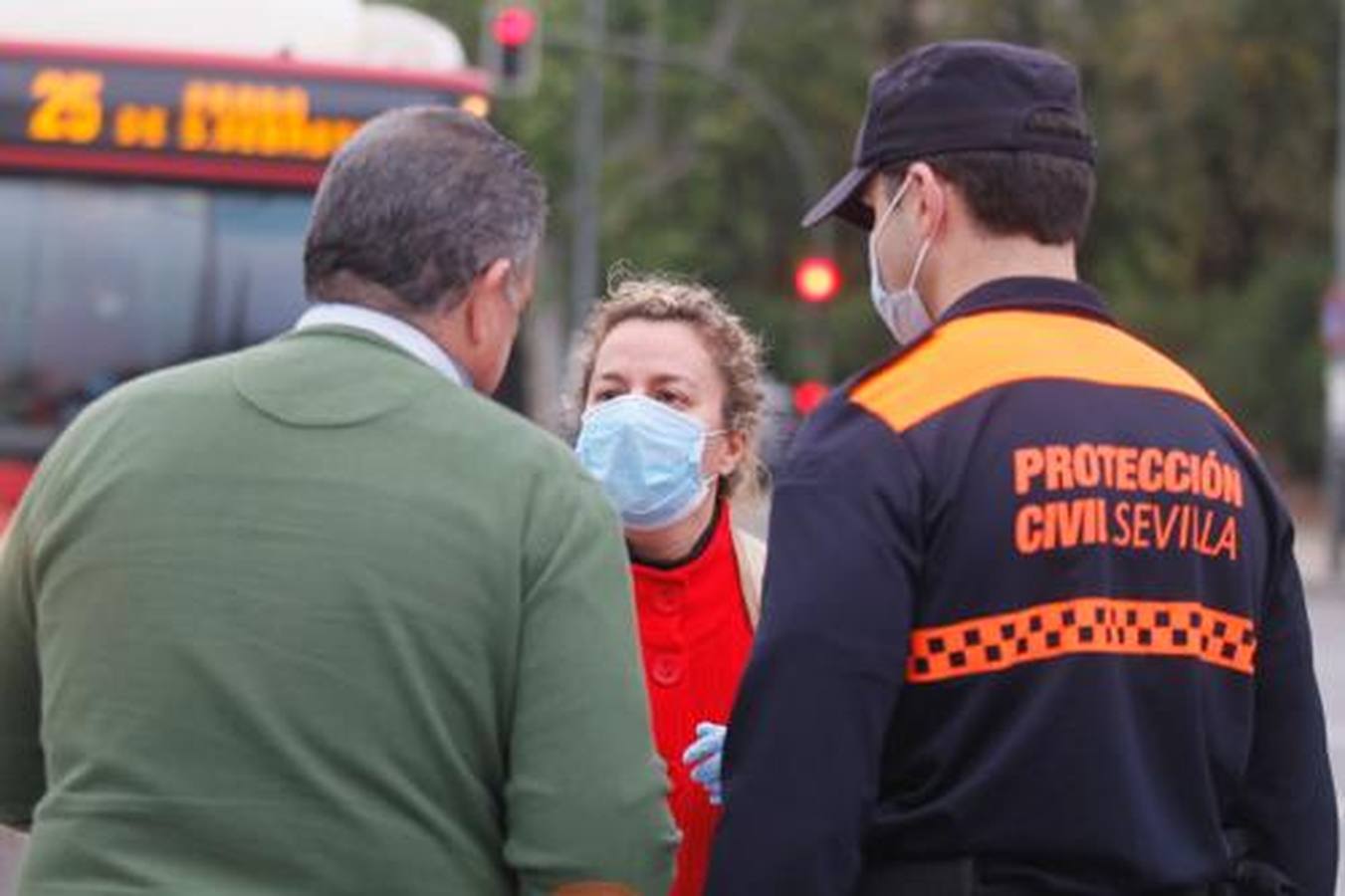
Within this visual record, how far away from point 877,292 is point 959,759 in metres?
0.62

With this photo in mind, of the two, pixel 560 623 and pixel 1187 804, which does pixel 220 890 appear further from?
pixel 1187 804

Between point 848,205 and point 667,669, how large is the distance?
809 mm

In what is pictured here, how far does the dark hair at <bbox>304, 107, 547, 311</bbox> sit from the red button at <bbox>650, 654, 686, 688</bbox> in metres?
1.13

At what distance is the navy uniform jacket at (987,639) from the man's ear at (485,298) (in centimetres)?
39

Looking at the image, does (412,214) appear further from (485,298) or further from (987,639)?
(987,639)

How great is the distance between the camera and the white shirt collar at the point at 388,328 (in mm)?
3371

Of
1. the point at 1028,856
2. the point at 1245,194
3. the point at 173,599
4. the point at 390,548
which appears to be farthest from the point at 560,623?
the point at 1245,194

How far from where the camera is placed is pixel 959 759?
3.56m

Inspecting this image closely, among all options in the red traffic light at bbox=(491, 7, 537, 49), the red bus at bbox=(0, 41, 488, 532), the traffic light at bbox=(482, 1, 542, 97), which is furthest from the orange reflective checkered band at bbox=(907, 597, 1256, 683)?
the red traffic light at bbox=(491, 7, 537, 49)

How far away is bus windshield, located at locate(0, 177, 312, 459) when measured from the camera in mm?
11656

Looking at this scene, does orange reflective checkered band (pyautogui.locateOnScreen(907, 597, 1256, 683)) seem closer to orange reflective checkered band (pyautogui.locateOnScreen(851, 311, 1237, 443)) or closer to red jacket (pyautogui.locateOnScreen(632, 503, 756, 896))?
orange reflective checkered band (pyautogui.locateOnScreen(851, 311, 1237, 443))

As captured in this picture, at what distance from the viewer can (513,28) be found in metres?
28.1

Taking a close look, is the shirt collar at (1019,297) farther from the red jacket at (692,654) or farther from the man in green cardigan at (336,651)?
the red jacket at (692,654)

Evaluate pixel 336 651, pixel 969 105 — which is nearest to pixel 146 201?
pixel 969 105
